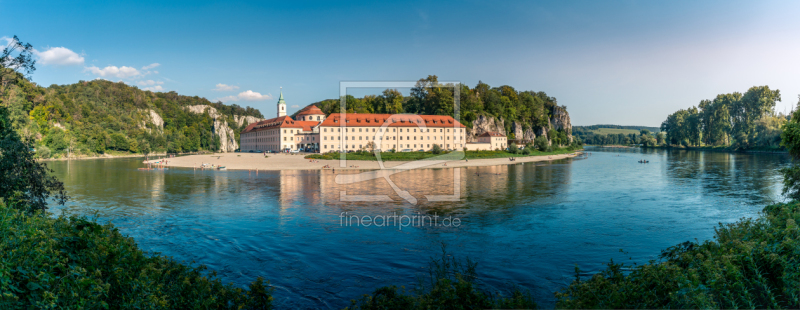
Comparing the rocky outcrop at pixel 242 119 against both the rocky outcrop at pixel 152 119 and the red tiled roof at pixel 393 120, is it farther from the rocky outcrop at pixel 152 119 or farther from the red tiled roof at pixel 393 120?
the red tiled roof at pixel 393 120

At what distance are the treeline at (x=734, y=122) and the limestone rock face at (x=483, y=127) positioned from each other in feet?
181

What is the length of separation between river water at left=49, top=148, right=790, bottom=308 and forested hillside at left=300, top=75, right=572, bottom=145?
66720 mm

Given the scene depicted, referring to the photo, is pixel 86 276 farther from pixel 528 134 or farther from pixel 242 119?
Answer: pixel 242 119

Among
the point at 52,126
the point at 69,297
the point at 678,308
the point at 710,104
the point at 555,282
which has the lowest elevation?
the point at 555,282

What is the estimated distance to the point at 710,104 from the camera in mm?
126938

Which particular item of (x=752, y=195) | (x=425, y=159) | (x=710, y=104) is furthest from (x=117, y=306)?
(x=710, y=104)

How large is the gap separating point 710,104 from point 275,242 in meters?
152

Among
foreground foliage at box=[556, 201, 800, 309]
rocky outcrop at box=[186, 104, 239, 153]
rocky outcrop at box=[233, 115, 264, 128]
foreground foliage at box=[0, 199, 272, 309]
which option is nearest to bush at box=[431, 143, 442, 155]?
foreground foliage at box=[556, 201, 800, 309]

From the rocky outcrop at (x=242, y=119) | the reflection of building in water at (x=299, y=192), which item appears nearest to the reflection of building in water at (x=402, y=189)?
the reflection of building in water at (x=299, y=192)

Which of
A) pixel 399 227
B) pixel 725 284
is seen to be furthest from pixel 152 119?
pixel 725 284

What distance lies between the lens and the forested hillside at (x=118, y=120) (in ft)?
275

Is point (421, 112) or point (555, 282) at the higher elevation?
point (421, 112)

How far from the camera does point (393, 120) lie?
3457 inches

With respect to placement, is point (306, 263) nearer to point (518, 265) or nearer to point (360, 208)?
point (518, 265)
